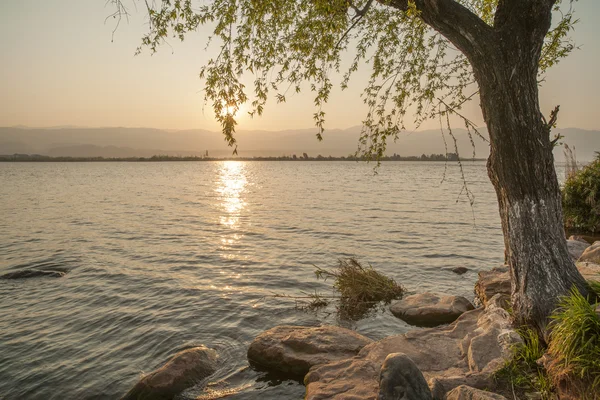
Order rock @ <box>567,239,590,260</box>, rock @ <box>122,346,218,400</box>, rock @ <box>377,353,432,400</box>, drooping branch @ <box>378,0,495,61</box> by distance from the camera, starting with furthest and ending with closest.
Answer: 1. rock @ <box>567,239,590,260</box>
2. rock @ <box>122,346,218,400</box>
3. drooping branch @ <box>378,0,495,61</box>
4. rock @ <box>377,353,432,400</box>

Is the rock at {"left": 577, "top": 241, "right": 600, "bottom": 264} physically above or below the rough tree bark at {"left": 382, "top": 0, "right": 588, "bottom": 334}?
below

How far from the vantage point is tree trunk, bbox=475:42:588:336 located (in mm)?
7031

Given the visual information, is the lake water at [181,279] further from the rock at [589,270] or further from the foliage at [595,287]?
the foliage at [595,287]

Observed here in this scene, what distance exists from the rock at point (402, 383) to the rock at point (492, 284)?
557cm

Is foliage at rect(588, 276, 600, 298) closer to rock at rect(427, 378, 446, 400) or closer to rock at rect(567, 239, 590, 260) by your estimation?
rock at rect(427, 378, 446, 400)

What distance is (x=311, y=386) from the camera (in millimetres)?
7016

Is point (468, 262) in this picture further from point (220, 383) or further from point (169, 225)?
point (169, 225)

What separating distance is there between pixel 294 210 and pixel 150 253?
1719cm

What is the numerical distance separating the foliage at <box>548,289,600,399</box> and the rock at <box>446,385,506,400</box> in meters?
1.05

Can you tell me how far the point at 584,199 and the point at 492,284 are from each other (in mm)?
14773

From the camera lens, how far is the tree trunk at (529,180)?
7.03 m

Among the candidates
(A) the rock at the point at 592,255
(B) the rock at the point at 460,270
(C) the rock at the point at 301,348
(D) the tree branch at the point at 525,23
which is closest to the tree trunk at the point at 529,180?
(D) the tree branch at the point at 525,23

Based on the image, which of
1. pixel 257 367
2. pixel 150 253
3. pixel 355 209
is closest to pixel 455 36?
pixel 257 367

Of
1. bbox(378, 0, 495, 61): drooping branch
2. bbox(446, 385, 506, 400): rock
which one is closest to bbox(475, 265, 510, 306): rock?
bbox(446, 385, 506, 400): rock
